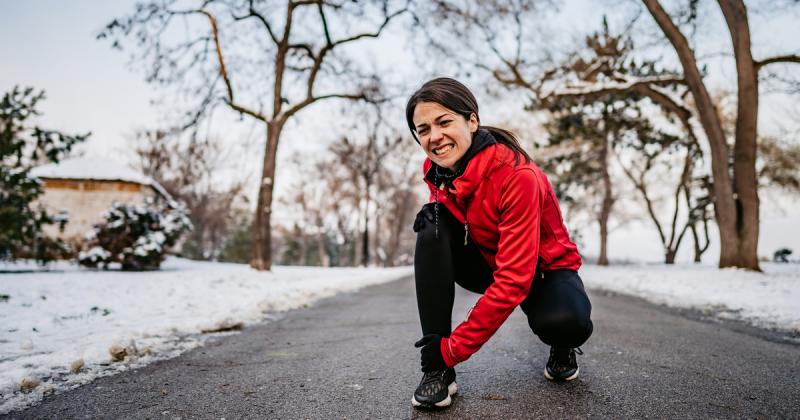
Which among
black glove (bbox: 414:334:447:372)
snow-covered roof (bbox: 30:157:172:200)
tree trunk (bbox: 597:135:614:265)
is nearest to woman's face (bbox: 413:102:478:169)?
black glove (bbox: 414:334:447:372)

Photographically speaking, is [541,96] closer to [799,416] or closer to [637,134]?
[637,134]

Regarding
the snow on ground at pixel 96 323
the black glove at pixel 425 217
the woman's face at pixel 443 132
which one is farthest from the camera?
the snow on ground at pixel 96 323

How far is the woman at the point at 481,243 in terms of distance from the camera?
5.35ft

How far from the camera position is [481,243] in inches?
78.5

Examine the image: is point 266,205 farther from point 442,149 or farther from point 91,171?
point 91,171

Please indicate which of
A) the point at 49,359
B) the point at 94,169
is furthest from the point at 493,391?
the point at 94,169

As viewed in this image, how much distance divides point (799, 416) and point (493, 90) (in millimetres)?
12670

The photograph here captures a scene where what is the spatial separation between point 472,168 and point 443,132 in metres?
0.19

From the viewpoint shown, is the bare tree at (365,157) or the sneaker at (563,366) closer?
the sneaker at (563,366)

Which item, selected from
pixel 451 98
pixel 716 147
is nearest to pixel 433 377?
pixel 451 98

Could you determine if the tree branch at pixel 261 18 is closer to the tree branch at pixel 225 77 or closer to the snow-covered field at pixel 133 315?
the tree branch at pixel 225 77

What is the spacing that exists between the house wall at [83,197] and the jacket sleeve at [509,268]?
2030cm

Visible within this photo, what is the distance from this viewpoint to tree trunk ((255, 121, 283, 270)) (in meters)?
11.6

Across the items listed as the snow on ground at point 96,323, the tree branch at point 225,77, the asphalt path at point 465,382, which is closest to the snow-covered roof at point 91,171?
the tree branch at point 225,77
